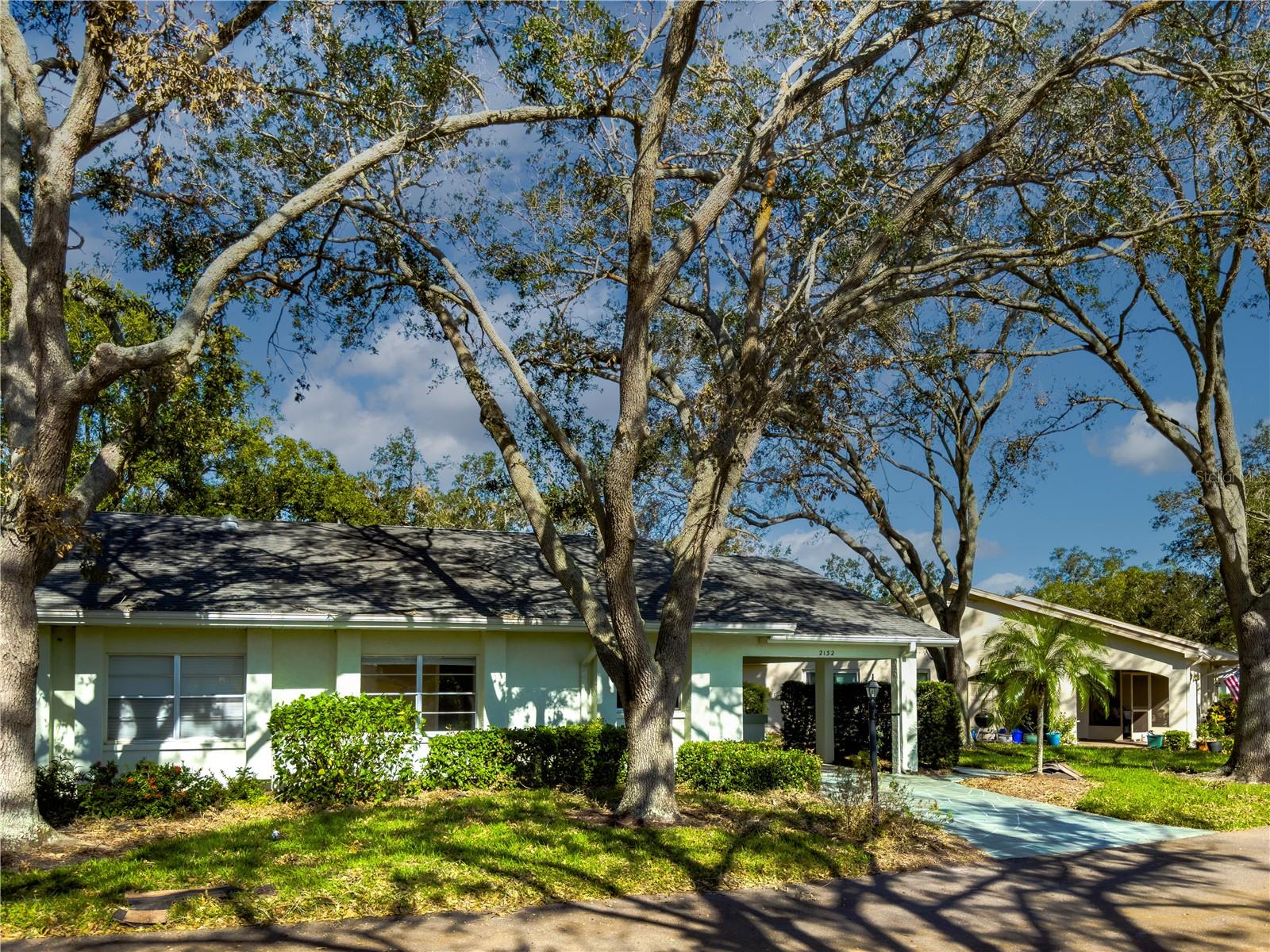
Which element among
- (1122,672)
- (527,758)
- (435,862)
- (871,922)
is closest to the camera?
(871,922)

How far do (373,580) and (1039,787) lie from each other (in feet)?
40.7

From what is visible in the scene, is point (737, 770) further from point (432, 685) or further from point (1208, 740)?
point (1208, 740)

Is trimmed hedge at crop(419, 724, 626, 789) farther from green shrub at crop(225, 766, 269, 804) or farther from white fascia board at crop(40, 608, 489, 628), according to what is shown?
green shrub at crop(225, 766, 269, 804)

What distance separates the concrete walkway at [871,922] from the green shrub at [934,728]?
8.87 m

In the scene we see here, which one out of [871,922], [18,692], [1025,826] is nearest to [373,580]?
[18,692]

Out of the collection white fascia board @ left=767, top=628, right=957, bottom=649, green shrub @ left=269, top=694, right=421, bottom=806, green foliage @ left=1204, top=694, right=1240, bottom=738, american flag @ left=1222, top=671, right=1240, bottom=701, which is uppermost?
white fascia board @ left=767, top=628, right=957, bottom=649

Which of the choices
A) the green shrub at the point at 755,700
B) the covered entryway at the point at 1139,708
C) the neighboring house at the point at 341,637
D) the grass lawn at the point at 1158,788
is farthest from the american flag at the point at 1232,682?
the green shrub at the point at 755,700

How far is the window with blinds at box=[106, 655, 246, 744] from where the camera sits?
15.0 m

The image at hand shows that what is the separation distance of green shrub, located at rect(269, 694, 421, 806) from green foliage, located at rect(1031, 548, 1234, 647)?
32252 mm

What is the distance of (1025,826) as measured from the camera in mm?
14516

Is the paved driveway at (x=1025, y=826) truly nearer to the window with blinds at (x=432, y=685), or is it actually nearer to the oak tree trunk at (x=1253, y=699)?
the oak tree trunk at (x=1253, y=699)

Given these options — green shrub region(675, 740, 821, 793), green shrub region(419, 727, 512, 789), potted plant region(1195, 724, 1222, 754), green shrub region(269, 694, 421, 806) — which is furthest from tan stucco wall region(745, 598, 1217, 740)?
green shrub region(269, 694, 421, 806)

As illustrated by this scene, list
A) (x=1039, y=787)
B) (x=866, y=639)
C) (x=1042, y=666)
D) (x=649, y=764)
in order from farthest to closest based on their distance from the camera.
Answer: (x=866, y=639) < (x=1042, y=666) < (x=1039, y=787) < (x=649, y=764)

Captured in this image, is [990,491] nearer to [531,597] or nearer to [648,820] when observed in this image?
[531,597]
